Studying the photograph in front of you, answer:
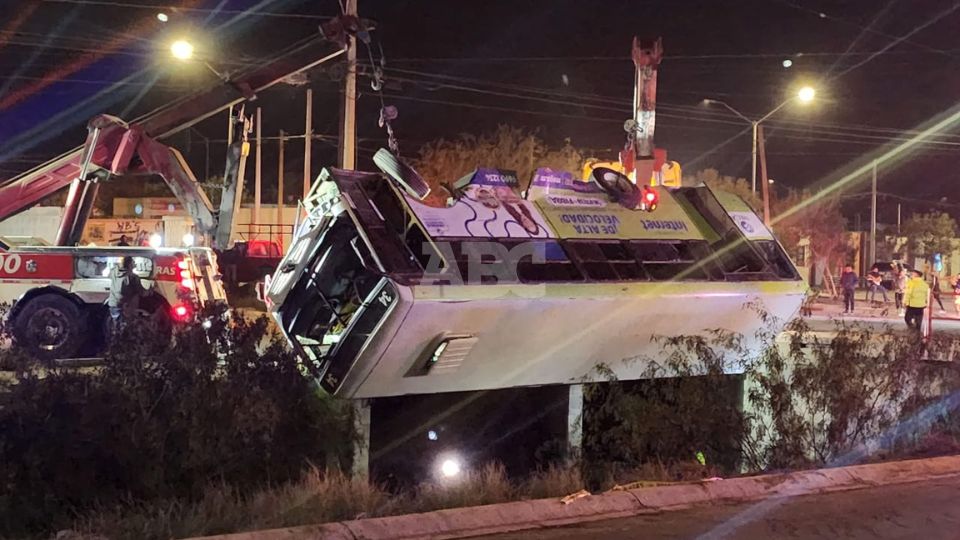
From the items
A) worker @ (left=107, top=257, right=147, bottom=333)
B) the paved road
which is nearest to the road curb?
the paved road

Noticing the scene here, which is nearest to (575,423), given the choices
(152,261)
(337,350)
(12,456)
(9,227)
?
(337,350)

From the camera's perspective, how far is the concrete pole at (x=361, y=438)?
6664 mm

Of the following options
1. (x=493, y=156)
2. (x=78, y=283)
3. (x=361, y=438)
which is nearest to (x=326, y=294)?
(x=361, y=438)

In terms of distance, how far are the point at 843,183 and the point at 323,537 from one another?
52.4 metres

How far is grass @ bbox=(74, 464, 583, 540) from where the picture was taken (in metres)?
4.64

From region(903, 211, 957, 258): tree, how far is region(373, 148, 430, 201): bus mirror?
55.5 meters

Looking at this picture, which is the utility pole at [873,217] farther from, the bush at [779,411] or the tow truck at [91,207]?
the bush at [779,411]

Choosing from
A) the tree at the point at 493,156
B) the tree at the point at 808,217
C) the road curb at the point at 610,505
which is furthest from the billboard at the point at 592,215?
the tree at the point at 808,217

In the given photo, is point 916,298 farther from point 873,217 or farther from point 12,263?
point 873,217

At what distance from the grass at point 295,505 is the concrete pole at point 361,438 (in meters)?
0.48

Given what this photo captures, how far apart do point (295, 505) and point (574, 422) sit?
3.28m

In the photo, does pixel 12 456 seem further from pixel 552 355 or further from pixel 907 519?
pixel 907 519

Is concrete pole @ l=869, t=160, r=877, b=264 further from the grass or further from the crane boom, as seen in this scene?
the grass

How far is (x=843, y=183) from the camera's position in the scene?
5184 centimetres
